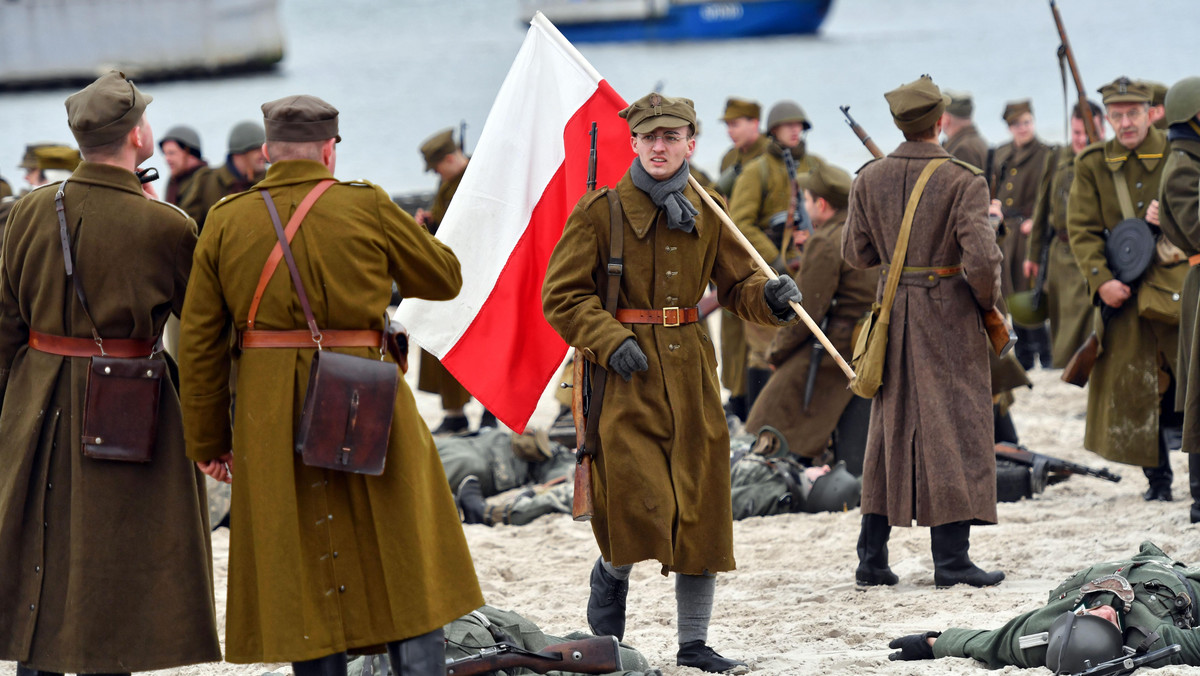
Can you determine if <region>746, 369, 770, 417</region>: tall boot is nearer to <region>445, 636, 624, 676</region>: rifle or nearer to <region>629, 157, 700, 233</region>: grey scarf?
<region>629, 157, 700, 233</region>: grey scarf

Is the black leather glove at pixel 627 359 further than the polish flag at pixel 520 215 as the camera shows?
No

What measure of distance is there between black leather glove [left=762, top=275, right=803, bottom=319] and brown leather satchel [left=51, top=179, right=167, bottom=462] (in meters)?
1.91

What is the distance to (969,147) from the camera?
1109cm

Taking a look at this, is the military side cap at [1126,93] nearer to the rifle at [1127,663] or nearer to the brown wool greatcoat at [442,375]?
the rifle at [1127,663]

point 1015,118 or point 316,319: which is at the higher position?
point 1015,118

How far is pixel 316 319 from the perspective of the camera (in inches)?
150

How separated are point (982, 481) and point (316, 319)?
2.95 metres

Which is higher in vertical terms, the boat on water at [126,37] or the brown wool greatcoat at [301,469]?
the boat on water at [126,37]

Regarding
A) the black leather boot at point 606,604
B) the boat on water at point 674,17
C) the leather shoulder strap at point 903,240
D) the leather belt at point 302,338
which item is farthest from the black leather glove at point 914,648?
the boat on water at point 674,17

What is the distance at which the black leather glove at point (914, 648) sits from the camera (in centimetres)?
471

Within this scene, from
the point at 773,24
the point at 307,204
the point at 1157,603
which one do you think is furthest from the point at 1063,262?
the point at 773,24

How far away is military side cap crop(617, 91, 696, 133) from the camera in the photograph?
4602 millimetres

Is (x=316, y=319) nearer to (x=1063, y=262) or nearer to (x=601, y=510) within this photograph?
(x=601, y=510)

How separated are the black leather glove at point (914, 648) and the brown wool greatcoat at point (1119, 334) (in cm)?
267
